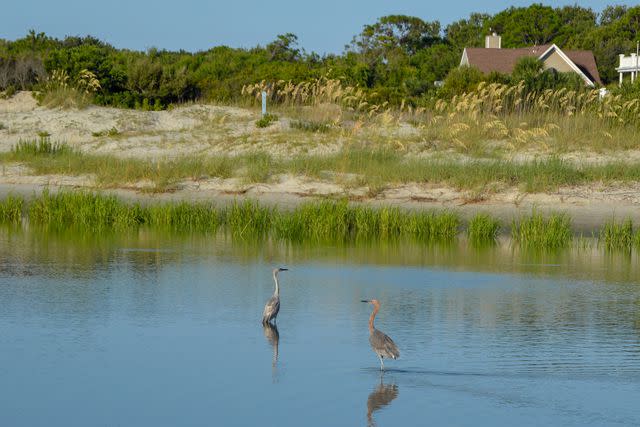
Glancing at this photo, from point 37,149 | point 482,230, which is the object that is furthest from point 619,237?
point 37,149

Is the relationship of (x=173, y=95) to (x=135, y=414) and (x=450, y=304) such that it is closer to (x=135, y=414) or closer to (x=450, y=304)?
(x=450, y=304)

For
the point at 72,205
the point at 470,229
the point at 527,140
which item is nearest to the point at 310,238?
the point at 470,229

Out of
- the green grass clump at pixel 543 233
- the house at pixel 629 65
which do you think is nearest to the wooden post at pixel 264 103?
the green grass clump at pixel 543 233

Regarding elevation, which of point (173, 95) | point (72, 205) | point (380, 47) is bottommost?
point (72, 205)

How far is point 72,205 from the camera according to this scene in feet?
57.6

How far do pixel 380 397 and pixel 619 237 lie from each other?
863 centimetres

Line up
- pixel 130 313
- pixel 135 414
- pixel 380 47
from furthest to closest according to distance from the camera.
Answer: pixel 380 47 < pixel 130 313 < pixel 135 414

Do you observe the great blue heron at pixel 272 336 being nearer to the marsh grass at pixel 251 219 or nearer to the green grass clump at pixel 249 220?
the marsh grass at pixel 251 219

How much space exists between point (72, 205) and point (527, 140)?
9698 mm

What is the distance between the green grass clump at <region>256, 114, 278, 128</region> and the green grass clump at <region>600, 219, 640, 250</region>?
1044cm

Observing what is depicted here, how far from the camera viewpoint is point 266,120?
2461 centimetres

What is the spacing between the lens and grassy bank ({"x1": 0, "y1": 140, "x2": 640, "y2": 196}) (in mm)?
19234

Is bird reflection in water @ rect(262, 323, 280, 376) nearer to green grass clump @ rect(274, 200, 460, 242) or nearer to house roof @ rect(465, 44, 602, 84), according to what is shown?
green grass clump @ rect(274, 200, 460, 242)

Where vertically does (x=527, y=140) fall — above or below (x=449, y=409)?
above
